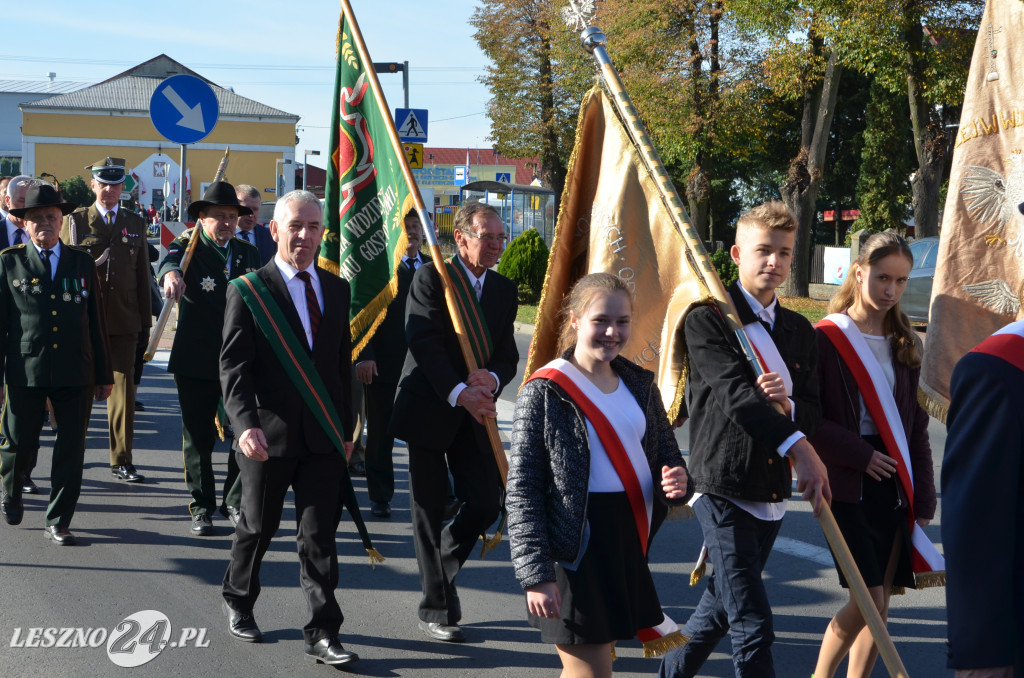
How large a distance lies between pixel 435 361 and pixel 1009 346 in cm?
305

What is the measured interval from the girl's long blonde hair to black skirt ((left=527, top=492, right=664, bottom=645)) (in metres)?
1.49

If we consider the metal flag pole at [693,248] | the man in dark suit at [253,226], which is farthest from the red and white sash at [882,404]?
the man in dark suit at [253,226]

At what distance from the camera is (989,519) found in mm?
2176

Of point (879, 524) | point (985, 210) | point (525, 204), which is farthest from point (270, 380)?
point (525, 204)

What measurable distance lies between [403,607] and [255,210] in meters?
4.74

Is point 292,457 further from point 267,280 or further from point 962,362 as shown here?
point 962,362

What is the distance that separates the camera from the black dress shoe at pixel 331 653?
4.54 meters

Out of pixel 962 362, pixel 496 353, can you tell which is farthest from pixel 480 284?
pixel 962 362

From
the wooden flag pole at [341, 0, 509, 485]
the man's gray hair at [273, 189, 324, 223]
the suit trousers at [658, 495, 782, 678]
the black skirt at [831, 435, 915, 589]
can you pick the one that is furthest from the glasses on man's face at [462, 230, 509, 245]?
the black skirt at [831, 435, 915, 589]

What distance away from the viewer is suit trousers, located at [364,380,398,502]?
23.6 feet

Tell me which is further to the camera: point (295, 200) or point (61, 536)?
point (61, 536)

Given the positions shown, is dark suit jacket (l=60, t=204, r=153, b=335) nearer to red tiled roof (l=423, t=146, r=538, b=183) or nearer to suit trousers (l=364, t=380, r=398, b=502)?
suit trousers (l=364, t=380, r=398, b=502)

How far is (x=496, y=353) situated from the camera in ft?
17.0

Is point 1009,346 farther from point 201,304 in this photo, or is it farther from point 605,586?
point 201,304
